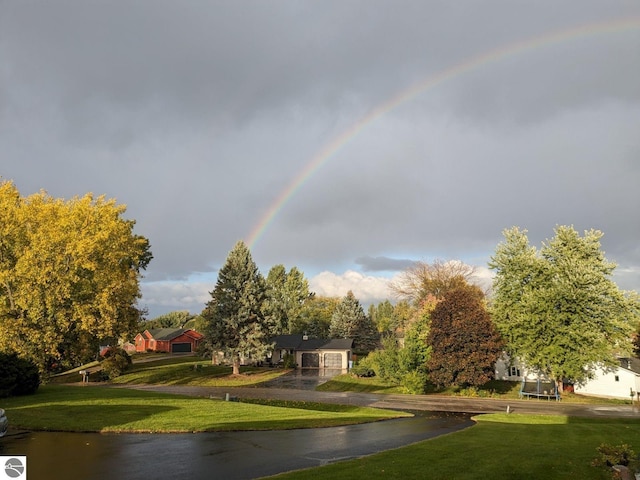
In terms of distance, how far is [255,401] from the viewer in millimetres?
34375

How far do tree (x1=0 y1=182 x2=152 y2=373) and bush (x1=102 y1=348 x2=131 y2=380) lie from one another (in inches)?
519

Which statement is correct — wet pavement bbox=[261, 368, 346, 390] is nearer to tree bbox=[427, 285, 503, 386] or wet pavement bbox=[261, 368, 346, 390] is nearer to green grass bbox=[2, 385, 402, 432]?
tree bbox=[427, 285, 503, 386]

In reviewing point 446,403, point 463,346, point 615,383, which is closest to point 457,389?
point 463,346

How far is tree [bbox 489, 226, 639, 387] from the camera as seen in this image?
143 ft

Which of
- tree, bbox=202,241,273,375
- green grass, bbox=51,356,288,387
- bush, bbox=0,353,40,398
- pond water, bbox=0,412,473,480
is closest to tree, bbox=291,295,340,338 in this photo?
green grass, bbox=51,356,288,387

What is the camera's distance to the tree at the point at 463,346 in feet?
135

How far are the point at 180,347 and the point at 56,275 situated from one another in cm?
6425

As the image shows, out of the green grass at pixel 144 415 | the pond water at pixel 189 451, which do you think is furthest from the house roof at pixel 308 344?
the pond water at pixel 189 451

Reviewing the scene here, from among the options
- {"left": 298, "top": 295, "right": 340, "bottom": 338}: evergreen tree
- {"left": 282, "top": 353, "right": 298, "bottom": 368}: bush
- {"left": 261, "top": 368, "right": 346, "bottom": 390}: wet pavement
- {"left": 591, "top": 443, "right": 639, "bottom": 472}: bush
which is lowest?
{"left": 261, "top": 368, "right": 346, "bottom": 390}: wet pavement

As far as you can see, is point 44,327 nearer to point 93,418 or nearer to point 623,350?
point 93,418

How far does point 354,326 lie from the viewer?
8638 centimetres

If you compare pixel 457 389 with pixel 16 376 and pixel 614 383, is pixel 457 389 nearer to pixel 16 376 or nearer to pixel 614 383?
pixel 614 383

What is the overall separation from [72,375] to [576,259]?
6018 cm

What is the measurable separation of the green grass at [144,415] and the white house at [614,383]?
2958 cm
